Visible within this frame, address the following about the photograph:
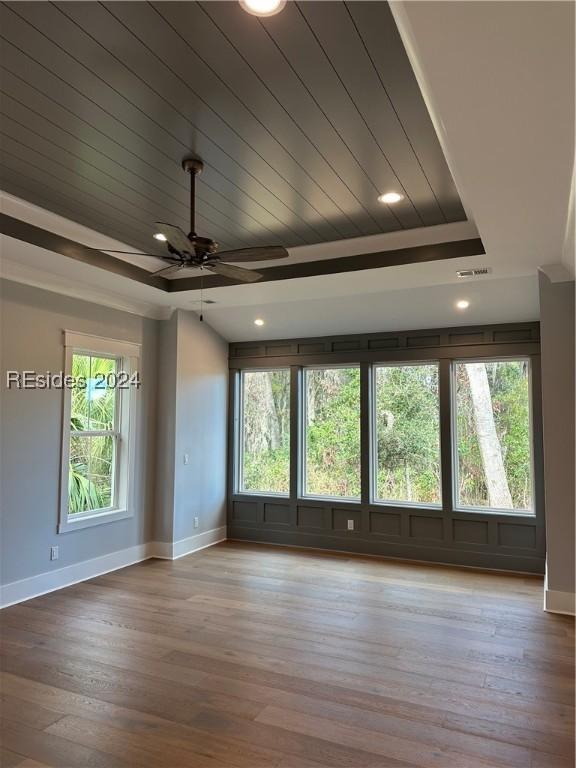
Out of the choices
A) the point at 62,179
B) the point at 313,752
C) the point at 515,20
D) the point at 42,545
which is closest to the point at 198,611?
the point at 42,545

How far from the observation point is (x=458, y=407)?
18.4 ft

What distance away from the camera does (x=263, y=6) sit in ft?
6.01

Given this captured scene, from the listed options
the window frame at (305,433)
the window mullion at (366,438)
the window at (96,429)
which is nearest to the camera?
the window at (96,429)

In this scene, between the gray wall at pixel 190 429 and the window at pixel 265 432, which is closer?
the gray wall at pixel 190 429

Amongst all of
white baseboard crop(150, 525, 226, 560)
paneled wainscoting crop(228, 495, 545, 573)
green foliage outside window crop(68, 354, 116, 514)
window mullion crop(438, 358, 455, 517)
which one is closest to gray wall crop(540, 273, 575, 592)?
paneled wainscoting crop(228, 495, 545, 573)

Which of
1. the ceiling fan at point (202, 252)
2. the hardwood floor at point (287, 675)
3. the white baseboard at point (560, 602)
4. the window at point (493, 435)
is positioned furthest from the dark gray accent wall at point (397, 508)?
the ceiling fan at point (202, 252)

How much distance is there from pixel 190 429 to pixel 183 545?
1.30 m

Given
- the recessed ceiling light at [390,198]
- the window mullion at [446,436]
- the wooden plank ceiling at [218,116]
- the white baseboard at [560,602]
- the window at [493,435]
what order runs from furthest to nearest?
the window mullion at [446,436] < the window at [493,435] < the white baseboard at [560,602] < the recessed ceiling light at [390,198] < the wooden plank ceiling at [218,116]

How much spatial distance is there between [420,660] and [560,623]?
4.37ft

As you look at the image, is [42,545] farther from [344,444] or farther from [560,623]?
[560,623]

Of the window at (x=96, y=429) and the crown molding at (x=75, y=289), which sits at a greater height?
the crown molding at (x=75, y=289)

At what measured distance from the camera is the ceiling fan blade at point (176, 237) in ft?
8.48

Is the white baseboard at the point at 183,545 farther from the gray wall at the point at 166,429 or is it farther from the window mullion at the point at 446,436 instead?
the window mullion at the point at 446,436

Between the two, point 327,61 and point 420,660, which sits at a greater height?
point 327,61
